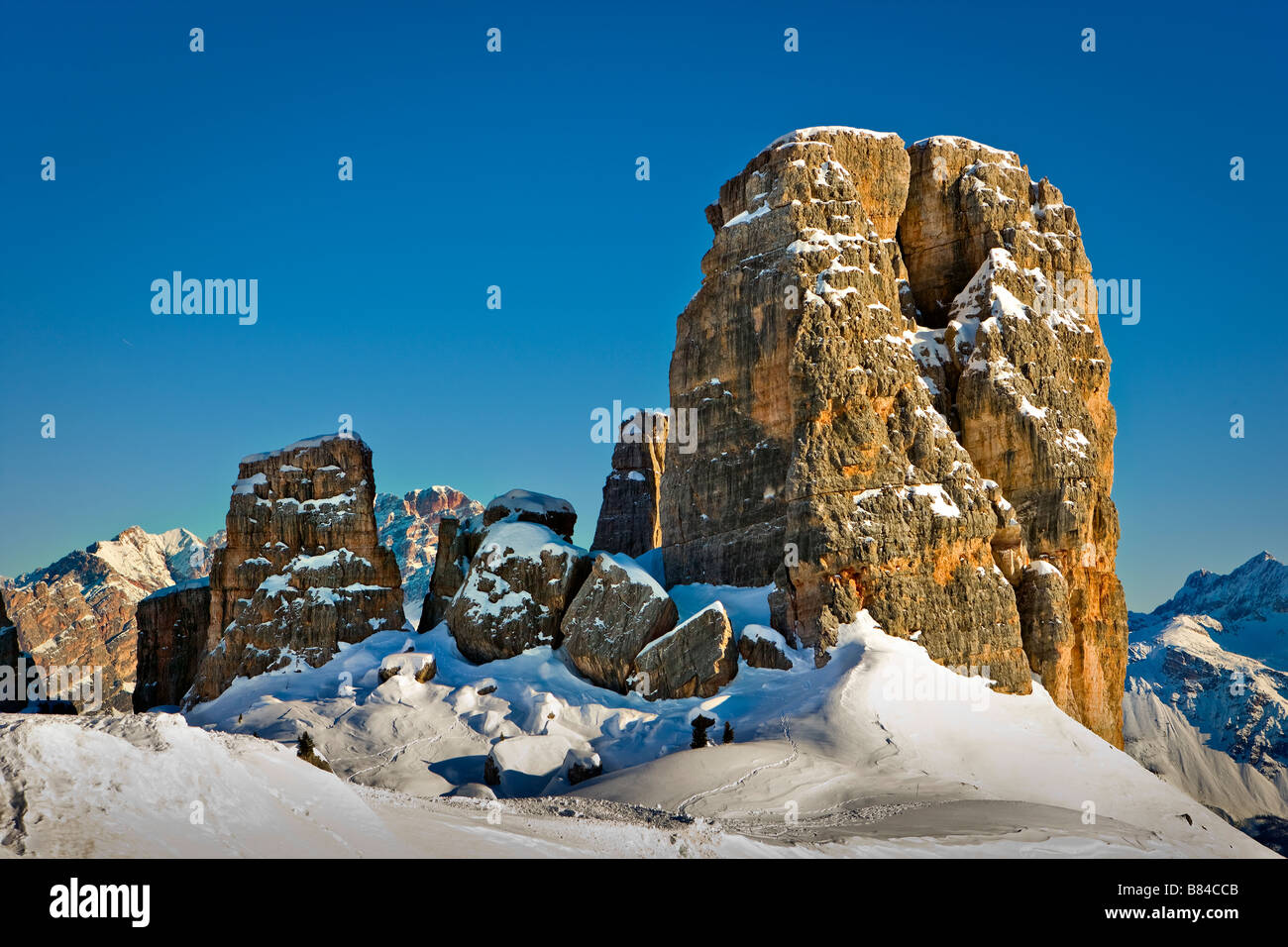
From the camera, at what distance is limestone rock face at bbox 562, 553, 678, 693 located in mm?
53625

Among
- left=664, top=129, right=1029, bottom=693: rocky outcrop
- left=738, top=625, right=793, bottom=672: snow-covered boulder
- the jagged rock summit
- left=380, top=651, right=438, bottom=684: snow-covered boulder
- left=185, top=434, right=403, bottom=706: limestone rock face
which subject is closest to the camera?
left=738, top=625, right=793, bottom=672: snow-covered boulder

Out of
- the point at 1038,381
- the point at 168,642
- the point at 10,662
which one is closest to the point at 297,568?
the point at 168,642

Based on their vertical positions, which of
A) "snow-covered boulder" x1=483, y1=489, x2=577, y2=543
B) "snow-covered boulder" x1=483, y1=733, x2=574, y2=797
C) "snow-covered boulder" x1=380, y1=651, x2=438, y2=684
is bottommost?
"snow-covered boulder" x1=483, y1=733, x2=574, y2=797

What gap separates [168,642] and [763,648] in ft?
131

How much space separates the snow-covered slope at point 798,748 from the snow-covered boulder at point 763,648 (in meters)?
0.73

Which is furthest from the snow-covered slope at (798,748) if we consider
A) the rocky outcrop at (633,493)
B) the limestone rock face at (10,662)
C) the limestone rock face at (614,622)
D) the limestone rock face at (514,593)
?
the rocky outcrop at (633,493)

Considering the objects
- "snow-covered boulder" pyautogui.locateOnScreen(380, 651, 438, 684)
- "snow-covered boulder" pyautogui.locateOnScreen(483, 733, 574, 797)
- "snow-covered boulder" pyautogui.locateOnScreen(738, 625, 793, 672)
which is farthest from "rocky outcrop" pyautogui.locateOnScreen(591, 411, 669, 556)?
"snow-covered boulder" pyautogui.locateOnScreen(483, 733, 574, 797)

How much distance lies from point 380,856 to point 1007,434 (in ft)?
153

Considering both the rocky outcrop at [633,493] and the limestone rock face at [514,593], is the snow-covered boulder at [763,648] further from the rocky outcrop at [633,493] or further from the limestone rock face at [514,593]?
the rocky outcrop at [633,493]

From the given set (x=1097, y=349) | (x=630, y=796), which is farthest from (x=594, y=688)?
(x=1097, y=349)

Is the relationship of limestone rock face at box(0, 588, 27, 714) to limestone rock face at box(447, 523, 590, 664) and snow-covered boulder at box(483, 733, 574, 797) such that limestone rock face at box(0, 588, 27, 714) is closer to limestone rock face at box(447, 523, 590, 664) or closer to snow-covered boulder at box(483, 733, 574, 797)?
limestone rock face at box(447, 523, 590, 664)

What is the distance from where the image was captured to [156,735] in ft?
73.6

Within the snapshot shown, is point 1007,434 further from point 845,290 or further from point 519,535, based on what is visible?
point 519,535

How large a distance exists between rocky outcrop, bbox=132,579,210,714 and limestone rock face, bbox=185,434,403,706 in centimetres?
689
